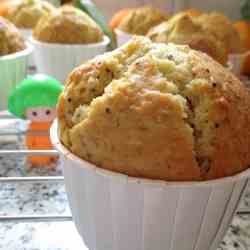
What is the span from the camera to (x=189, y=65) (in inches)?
21.4

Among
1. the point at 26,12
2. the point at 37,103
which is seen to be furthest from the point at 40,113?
the point at 26,12

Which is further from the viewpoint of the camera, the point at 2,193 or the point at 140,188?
the point at 2,193

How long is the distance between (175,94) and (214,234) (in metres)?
0.16

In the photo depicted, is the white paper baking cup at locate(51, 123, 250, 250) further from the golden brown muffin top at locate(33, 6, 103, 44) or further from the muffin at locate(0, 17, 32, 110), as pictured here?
the golden brown muffin top at locate(33, 6, 103, 44)

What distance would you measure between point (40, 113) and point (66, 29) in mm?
307

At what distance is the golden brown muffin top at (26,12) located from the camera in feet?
3.99

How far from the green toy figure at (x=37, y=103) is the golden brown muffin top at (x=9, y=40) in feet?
0.49

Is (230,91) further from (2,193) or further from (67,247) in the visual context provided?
(2,193)

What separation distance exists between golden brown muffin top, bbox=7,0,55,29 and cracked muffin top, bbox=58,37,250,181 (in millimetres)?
711

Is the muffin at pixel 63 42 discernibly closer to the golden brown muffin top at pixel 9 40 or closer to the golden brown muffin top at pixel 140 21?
the golden brown muffin top at pixel 9 40

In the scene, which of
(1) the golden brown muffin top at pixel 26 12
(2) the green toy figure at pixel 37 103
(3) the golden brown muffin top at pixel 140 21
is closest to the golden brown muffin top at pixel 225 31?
(3) the golden brown muffin top at pixel 140 21

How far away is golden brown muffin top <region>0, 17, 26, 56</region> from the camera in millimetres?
918

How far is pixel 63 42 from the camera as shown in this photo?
3.45 feet

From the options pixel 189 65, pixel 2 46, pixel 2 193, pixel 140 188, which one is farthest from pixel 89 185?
pixel 2 46
